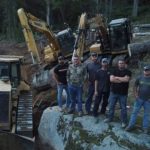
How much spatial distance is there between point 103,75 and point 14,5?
112ft

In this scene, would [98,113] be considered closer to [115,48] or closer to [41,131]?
[41,131]

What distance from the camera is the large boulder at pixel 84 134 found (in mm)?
12102

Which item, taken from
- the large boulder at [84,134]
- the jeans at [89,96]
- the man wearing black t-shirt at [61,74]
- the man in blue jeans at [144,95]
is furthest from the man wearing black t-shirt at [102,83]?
the man wearing black t-shirt at [61,74]

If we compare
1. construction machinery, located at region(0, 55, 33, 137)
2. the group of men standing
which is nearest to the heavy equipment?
construction machinery, located at region(0, 55, 33, 137)

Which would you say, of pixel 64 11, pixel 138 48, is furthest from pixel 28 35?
pixel 64 11

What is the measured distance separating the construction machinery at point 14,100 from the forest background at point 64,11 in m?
25.5

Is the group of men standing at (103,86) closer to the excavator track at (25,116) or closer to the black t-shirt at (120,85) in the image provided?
the black t-shirt at (120,85)

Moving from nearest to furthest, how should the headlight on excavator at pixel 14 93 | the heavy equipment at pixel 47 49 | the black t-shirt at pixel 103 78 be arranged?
the black t-shirt at pixel 103 78, the headlight on excavator at pixel 14 93, the heavy equipment at pixel 47 49

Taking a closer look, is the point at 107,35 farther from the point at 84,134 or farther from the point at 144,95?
the point at 144,95

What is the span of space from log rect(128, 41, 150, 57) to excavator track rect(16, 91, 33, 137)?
678cm

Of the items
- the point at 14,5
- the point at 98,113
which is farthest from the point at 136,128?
the point at 14,5

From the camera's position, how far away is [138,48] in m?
21.8

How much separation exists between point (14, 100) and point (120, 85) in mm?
4680

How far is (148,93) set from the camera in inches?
472
